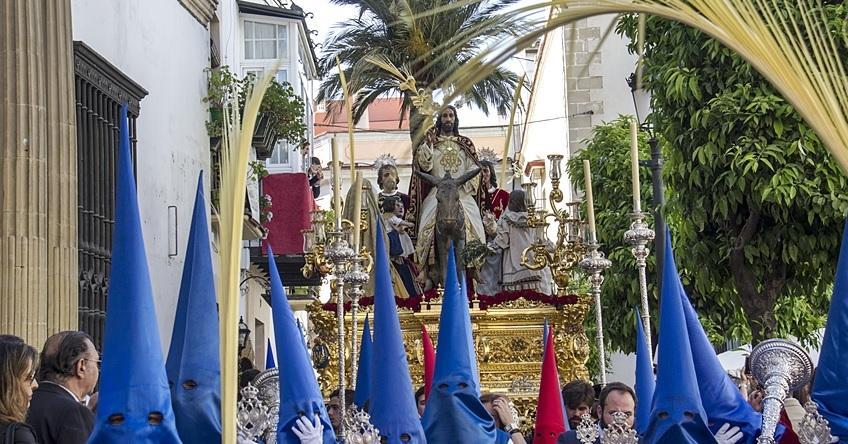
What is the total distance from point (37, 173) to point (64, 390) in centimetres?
470

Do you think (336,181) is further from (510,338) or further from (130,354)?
(130,354)

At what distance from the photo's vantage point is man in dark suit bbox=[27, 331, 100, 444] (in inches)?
208

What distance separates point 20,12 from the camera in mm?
9883

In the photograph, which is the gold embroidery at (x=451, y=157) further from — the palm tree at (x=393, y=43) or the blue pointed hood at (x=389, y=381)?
the palm tree at (x=393, y=43)

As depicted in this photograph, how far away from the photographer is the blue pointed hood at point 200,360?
5379 millimetres

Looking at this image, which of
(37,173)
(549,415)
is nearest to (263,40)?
(37,173)

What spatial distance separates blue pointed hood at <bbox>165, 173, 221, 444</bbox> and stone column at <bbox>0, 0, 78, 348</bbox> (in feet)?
14.2

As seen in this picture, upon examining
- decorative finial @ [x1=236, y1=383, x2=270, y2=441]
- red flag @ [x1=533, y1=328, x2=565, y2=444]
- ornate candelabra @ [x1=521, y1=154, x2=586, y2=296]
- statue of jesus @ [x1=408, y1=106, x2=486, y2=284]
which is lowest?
red flag @ [x1=533, y1=328, x2=565, y2=444]

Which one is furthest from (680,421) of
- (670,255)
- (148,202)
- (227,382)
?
(148,202)

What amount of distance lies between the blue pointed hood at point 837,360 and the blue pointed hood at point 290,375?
1.92 meters

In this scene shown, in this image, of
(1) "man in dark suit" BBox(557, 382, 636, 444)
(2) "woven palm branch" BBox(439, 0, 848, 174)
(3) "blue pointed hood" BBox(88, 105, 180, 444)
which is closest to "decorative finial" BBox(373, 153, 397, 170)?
(1) "man in dark suit" BBox(557, 382, 636, 444)

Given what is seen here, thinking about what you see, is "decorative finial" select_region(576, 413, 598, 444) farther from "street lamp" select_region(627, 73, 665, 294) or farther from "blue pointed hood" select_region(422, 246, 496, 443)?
"street lamp" select_region(627, 73, 665, 294)

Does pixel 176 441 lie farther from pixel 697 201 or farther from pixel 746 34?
pixel 697 201

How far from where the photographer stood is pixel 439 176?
1266 cm
